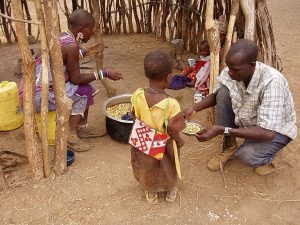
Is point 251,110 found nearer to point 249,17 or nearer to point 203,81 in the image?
point 249,17

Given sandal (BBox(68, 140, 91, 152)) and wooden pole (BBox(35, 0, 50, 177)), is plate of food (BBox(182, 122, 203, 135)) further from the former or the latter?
wooden pole (BBox(35, 0, 50, 177))

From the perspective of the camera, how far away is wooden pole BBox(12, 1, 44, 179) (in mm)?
2497

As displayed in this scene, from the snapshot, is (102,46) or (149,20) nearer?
(102,46)

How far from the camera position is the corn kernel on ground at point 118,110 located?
3.68 m

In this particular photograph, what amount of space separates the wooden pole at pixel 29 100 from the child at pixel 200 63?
2353 mm

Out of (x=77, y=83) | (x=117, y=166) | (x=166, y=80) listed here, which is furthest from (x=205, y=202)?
(x=77, y=83)

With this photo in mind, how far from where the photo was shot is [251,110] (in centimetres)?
279

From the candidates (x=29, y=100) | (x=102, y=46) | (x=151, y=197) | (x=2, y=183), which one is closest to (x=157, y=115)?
(x=151, y=197)

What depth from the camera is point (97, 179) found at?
300 cm

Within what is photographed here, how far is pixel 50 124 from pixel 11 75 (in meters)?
2.18

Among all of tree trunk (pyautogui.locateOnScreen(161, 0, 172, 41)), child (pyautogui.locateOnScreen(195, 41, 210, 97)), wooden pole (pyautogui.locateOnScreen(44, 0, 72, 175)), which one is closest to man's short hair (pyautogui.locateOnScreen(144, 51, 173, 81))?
wooden pole (pyautogui.locateOnScreen(44, 0, 72, 175))

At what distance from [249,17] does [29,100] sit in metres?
2.11

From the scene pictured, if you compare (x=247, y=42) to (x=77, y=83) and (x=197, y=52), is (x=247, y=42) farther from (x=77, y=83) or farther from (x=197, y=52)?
(x=197, y=52)

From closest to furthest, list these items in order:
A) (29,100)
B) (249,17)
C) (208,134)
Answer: (208,134), (29,100), (249,17)
